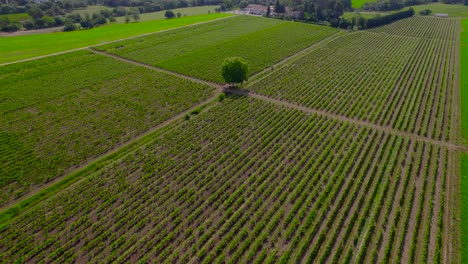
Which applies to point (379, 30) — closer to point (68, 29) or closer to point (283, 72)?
point (283, 72)

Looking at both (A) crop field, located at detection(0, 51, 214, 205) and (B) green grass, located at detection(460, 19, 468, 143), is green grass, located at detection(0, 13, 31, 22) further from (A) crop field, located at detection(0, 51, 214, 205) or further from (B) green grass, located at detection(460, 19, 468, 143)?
(B) green grass, located at detection(460, 19, 468, 143)

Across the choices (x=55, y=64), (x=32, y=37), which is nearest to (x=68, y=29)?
(x=32, y=37)

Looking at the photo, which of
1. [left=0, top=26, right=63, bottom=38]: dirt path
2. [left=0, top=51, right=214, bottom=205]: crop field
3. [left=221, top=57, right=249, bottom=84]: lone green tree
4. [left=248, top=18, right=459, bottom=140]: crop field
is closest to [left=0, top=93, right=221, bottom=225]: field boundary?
[left=0, top=51, right=214, bottom=205]: crop field

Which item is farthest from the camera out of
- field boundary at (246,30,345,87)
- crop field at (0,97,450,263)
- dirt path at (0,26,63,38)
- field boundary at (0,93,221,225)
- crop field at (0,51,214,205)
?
dirt path at (0,26,63,38)

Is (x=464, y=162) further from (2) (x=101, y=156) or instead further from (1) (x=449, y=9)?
(1) (x=449, y=9)

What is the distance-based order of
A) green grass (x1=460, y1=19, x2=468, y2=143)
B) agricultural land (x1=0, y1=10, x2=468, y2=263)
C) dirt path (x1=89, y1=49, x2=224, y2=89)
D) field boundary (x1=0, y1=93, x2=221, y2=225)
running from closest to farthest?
agricultural land (x1=0, y1=10, x2=468, y2=263), field boundary (x1=0, y1=93, x2=221, y2=225), green grass (x1=460, y1=19, x2=468, y2=143), dirt path (x1=89, y1=49, x2=224, y2=89)

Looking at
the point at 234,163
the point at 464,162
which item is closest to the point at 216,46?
the point at 234,163

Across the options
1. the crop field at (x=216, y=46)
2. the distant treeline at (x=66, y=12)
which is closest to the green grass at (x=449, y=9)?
the crop field at (x=216, y=46)
